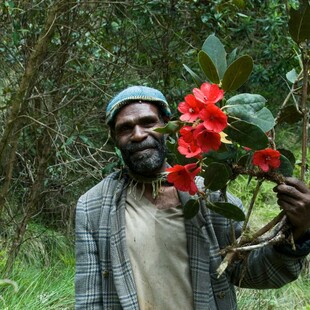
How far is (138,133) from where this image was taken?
2152 mm

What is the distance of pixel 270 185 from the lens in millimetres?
5934

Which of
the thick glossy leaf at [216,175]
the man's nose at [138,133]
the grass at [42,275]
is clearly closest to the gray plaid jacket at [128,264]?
the man's nose at [138,133]

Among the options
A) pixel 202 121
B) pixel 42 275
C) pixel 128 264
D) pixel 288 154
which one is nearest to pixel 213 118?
pixel 202 121

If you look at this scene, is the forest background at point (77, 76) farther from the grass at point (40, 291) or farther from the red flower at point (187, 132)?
the red flower at point (187, 132)

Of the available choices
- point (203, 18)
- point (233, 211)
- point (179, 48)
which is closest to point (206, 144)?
point (233, 211)

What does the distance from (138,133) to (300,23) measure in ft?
2.49

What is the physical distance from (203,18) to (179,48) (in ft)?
1.53

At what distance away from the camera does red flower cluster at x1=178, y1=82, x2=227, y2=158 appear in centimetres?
145

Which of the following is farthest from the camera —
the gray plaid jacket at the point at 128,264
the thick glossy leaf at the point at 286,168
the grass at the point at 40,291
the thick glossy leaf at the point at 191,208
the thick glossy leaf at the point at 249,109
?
the grass at the point at 40,291

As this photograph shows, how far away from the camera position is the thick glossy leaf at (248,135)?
1.52 meters

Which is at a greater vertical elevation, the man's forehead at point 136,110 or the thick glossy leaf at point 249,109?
the man's forehead at point 136,110

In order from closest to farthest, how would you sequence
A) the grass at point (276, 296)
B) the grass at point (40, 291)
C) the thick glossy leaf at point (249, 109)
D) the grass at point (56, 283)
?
1. the thick glossy leaf at point (249, 109)
2. the grass at point (40, 291)
3. the grass at point (56, 283)
4. the grass at point (276, 296)

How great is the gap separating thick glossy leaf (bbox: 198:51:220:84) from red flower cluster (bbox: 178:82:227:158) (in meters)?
0.11

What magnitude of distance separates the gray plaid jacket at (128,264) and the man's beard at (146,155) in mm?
144
